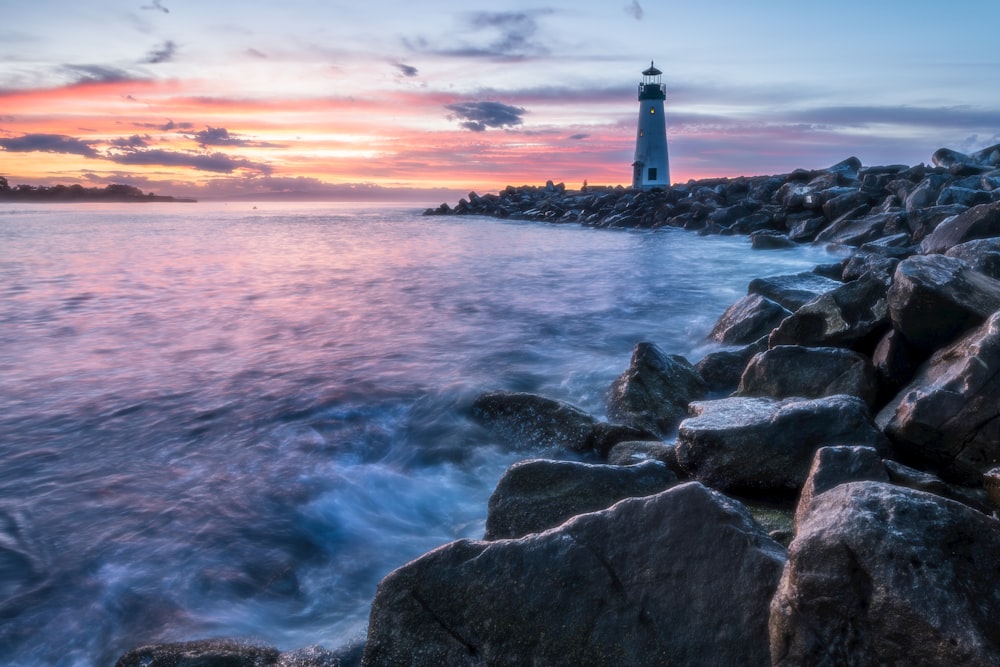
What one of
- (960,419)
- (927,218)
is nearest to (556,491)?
(960,419)

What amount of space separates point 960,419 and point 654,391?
210cm

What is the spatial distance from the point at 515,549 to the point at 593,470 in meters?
0.87

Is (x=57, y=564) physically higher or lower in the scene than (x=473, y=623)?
lower

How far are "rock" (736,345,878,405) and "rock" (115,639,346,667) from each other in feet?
10.8

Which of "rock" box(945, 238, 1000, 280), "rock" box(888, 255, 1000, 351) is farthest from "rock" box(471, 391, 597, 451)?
"rock" box(945, 238, 1000, 280)

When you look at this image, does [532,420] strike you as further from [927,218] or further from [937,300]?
[927,218]

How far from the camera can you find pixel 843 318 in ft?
17.5

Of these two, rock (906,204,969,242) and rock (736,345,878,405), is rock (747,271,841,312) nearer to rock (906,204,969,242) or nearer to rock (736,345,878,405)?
rock (736,345,878,405)

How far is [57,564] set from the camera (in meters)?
3.86

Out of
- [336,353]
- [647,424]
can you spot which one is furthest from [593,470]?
[336,353]

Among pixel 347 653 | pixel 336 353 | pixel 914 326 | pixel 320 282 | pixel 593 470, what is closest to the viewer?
pixel 347 653

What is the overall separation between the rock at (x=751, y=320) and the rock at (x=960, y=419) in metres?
2.93

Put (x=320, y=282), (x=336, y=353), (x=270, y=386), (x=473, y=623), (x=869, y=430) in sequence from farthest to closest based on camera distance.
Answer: (x=320, y=282)
(x=336, y=353)
(x=270, y=386)
(x=869, y=430)
(x=473, y=623)

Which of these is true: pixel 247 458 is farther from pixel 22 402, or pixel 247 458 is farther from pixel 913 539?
pixel 913 539
